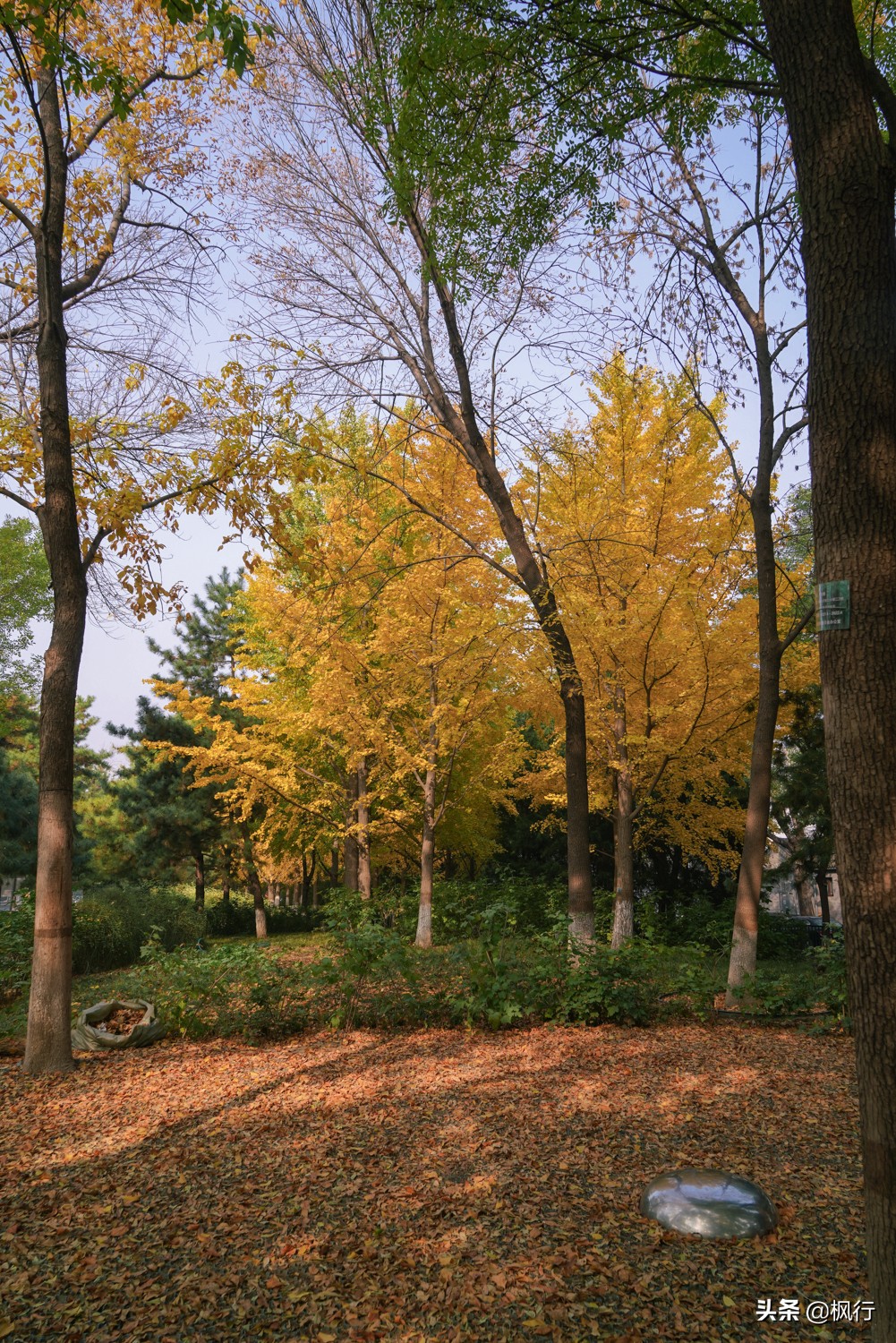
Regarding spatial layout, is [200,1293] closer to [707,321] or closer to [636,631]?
[707,321]

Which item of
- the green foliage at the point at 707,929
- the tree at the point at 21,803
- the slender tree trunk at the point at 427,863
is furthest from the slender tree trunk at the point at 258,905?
the green foliage at the point at 707,929

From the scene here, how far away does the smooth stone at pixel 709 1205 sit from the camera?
3.33 meters

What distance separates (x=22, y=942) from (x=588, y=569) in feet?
27.1

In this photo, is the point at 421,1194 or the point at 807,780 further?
the point at 807,780

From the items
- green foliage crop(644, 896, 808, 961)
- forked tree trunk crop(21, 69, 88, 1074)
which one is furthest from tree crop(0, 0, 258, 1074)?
green foliage crop(644, 896, 808, 961)

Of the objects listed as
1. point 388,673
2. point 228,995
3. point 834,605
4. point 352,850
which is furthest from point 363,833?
point 834,605

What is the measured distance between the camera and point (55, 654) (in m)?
6.76

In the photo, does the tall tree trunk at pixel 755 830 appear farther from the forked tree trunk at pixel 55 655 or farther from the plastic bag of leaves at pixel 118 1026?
the forked tree trunk at pixel 55 655

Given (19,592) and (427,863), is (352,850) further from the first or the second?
(19,592)

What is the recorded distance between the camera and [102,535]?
746cm

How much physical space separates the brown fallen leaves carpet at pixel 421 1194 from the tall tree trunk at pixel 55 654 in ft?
2.00

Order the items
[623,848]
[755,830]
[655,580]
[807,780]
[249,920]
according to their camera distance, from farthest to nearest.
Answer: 1. [249,920]
2. [807,780]
3. [623,848]
4. [655,580]
5. [755,830]

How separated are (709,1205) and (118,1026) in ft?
19.4

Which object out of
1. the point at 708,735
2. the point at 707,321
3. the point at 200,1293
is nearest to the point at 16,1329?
the point at 200,1293
